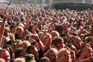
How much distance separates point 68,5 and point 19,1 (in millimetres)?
22357

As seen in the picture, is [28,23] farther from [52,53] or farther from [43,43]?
[52,53]

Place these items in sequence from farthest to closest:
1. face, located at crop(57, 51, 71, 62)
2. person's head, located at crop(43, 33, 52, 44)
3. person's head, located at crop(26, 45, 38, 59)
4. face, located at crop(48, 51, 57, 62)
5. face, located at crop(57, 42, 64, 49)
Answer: person's head, located at crop(43, 33, 52, 44) → face, located at crop(57, 42, 64, 49) → person's head, located at crop(26, 45, 38, 59) → face, located at crop(48, 51, 57, 62) → face, located at crop(57, 51, 71, 62)

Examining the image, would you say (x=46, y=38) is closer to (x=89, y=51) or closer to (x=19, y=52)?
(x=19, y=52)

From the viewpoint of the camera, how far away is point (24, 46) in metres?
7.00

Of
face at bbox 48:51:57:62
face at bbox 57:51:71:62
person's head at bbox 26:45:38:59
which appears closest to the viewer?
face at bbox 57:51:71:62

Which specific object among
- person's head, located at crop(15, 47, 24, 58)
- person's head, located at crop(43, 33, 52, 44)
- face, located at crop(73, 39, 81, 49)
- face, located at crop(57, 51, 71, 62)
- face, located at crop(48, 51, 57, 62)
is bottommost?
face, located at crop(73, 39, 81, 49)

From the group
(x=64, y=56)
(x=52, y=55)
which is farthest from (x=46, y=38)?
(x=64, y=56)

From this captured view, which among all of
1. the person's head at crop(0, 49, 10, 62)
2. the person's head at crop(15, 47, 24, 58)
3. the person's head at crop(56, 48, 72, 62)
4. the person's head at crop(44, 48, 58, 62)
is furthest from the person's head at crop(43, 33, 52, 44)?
the person's head at crop(0, 49, 10, 62)

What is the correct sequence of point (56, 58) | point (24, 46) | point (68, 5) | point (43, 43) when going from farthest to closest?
point (68, 5)
point (43, 43)
point (24, 46)
point (56, 58)

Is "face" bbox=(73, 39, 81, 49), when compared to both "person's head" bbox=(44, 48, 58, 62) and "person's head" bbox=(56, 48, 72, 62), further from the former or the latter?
"person's head" bbox=(56, 48, 72, 62)

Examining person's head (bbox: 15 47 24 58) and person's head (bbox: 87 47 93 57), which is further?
person's head (bbox: 15 47 24 58)

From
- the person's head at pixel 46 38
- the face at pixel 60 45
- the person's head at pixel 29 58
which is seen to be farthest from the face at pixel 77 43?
the person's head at pixel 29 58

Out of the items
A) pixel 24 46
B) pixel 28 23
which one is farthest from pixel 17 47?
pixel 28 23

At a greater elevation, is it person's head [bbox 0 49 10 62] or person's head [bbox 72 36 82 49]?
person's head [bbox 0 49 10 62]
